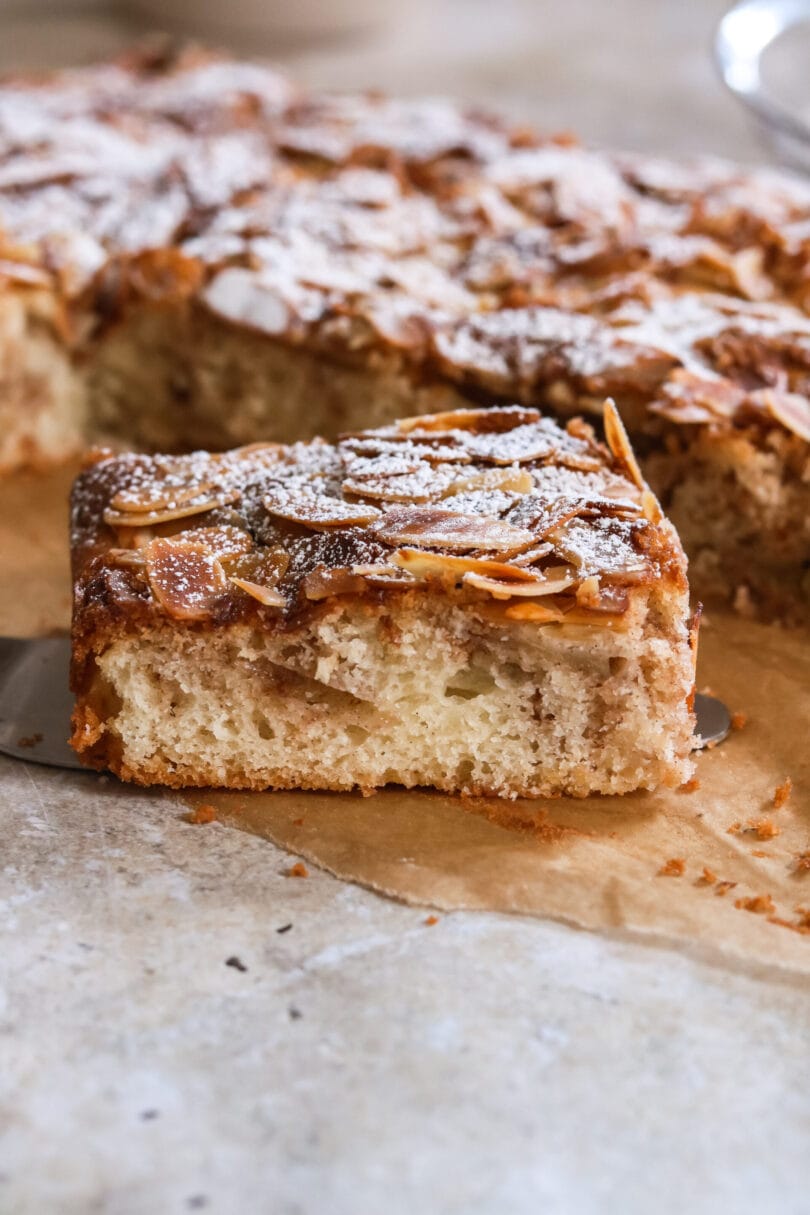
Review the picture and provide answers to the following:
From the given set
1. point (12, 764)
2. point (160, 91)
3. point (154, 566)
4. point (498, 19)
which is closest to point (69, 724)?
point (12, 764)

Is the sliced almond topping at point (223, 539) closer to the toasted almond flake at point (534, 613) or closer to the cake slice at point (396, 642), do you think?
the cake slice at point (396, 642)

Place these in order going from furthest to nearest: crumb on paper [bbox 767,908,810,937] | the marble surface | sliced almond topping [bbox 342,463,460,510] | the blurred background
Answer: the blurred background, sliced almond topping [bbox 342,463,460,510], crumb on paper [bbox 767,908,810,937], the marble surface

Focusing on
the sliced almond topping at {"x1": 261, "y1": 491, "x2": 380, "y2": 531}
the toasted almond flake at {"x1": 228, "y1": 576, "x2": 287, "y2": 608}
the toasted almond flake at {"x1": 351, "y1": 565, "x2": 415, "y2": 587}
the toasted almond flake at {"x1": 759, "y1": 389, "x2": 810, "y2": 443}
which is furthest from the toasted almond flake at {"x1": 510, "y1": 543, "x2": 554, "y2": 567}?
the toasted almond flake at {"x1": 759, "y1": 389, "x2": 810, "y2": 443}

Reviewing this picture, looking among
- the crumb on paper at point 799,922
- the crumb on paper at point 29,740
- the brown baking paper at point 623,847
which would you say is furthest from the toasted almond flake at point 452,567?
the crumb on paper at point 29,740

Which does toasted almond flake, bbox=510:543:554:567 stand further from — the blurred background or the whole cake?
the blurred background

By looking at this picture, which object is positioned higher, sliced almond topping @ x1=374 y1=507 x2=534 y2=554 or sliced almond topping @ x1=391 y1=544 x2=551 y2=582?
sliced almond topping @ x1=374 y1=507 x2=534 y2=554

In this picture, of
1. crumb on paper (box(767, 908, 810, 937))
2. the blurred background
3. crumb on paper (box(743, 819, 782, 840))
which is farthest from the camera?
the blurred background
